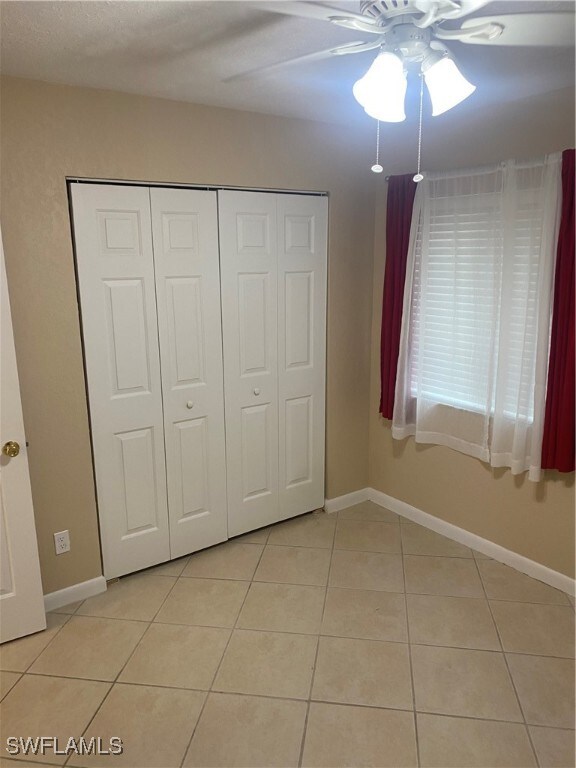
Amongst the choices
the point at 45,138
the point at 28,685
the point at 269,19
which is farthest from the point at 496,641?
the point at 45,138

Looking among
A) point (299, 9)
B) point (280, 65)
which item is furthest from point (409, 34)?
point (280, 65)

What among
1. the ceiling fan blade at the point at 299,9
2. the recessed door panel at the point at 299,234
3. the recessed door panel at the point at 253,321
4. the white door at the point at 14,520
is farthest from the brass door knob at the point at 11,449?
the ceiling fan blade at the point at 299,9

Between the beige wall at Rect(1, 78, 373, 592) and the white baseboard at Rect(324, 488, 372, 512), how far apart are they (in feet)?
4.80

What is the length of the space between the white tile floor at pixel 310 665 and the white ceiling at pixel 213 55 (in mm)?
2329

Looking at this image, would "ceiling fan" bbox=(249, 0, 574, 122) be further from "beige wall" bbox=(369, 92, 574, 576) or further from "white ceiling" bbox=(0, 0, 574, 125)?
"beige wall" bbox=(369, 92, 574, 576)

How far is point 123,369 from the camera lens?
104 inches

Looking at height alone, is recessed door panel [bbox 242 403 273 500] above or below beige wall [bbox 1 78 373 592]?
below

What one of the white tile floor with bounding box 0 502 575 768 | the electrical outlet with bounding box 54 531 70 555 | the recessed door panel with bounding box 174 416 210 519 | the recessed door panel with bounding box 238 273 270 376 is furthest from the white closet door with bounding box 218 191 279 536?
the electrical outlet with bounding box 54 531 70 555

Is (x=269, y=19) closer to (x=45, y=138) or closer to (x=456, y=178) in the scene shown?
(x=45, y=138)

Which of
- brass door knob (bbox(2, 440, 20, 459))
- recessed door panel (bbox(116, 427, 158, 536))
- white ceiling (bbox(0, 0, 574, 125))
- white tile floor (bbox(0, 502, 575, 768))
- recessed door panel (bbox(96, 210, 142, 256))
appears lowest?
white tile floor (bbox(0, 502, 575, 768))

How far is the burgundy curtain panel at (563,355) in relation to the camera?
2.35 m

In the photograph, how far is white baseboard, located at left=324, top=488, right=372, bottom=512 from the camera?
11.6 feet

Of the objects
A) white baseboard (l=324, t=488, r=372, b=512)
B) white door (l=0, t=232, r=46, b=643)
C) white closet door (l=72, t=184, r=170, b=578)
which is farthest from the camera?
white baseboard (l=324, t=488, r=372, b=512)

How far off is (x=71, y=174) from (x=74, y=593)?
1952 mm
